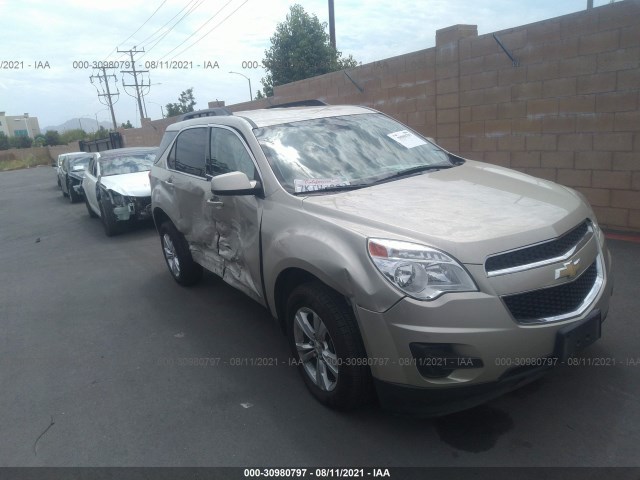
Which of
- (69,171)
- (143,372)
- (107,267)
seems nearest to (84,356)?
(143,372)

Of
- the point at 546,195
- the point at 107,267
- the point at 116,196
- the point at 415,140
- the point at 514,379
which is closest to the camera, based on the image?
the point at 514,379

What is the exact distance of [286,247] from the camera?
3334mm

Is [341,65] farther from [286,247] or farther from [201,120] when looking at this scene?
[286,247]

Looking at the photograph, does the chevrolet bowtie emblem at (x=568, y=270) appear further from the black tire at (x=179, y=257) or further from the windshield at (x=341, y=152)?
the black tire at (x=179, y=257)

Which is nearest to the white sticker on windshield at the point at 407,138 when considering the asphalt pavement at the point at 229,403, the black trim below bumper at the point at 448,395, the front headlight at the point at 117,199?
the asphalt pavement at the point at 229,403

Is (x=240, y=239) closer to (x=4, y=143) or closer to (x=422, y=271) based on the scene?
(x=422, y=271)

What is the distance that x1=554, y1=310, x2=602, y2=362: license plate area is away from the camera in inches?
106

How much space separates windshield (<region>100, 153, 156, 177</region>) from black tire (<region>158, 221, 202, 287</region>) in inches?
189

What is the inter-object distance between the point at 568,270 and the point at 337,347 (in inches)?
51.6

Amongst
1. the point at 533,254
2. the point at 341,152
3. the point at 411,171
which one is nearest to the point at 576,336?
the point at 533,254

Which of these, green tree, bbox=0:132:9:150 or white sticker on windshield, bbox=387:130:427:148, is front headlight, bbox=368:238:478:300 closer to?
white sticker on windshield, bbox=387:130:427:148

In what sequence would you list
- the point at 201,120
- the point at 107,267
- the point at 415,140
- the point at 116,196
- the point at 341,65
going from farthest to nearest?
the point at 341,65 → the point at 116,196 → the point at 107,267 → the point at 201,120 → the point at 415,140

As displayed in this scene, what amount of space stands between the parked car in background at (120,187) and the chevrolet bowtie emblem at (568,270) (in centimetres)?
799

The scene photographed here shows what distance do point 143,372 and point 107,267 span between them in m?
3.84
